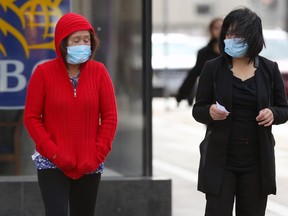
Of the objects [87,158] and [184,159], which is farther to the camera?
[184,159]

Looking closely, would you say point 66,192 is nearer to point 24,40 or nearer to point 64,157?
point 64,157

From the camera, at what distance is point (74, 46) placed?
500 centimetres

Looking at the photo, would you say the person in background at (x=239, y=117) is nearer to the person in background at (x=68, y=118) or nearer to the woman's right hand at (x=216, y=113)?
the woman's right hand at (x=216, y=113)

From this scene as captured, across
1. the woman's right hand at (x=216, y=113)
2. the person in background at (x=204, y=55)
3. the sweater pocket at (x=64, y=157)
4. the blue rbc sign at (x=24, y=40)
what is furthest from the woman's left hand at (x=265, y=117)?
the person in background at (x=204, y=55)

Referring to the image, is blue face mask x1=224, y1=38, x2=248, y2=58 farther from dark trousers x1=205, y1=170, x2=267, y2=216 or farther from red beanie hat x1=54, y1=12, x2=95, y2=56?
red beanie hat x1=54, y1=12, x2=95, y2=56

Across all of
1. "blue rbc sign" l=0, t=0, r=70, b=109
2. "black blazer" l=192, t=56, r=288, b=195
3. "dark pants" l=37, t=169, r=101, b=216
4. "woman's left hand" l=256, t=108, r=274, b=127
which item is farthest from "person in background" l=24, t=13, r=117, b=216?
"blue rbc sign" l=0, t=0, r=70, b=109

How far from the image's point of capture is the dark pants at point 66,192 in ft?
16.3

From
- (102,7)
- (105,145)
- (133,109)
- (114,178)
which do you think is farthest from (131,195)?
(105,145)

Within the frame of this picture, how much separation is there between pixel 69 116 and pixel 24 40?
2223mm

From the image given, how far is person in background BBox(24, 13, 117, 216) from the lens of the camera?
195 inches

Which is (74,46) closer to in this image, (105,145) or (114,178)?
(105,145)

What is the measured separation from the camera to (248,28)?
4.94 m

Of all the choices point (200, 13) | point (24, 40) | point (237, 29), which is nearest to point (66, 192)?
point (237, 29)

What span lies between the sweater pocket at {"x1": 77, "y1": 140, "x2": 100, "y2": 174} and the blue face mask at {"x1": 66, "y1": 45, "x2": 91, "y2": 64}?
1.53ft
